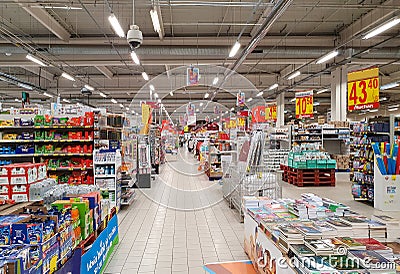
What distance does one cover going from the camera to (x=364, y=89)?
10336 millimetres

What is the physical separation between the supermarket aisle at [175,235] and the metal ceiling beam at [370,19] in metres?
7.98

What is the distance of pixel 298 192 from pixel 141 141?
5745 mm

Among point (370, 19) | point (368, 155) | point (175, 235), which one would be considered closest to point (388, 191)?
point (368, 155)

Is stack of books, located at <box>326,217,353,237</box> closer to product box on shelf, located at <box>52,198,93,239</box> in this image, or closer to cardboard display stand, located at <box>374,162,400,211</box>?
product box on shelf, located at <box>52,198,93,239</box>

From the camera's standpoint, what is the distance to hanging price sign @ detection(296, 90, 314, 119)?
16109 mm

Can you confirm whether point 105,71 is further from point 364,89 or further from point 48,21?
point 364,89

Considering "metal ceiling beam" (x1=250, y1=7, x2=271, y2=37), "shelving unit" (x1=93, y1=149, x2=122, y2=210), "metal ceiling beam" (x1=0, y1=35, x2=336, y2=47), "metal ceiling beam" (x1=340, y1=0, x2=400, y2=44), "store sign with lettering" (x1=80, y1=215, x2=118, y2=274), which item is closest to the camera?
"store sign with lettering" (x1=80, y1=215, x2=118, y2=274)

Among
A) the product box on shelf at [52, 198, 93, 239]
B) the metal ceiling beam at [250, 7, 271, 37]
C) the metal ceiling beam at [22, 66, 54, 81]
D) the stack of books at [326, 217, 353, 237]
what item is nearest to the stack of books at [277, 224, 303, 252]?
the stack of books at [326, 217, 353, 237]

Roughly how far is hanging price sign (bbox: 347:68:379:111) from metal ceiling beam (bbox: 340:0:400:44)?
5.16 feet

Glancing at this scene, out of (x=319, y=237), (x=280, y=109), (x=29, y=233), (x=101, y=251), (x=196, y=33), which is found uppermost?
(x=196, y=33)

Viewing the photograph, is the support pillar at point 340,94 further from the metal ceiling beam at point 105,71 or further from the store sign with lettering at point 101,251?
the store sign with lettering at point 101,251

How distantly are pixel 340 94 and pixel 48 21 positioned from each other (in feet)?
46.0

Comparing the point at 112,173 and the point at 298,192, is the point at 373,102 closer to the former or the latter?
the point at 298,192

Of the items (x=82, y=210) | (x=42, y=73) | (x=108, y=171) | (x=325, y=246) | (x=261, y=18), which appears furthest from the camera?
(x=42, y=73)
